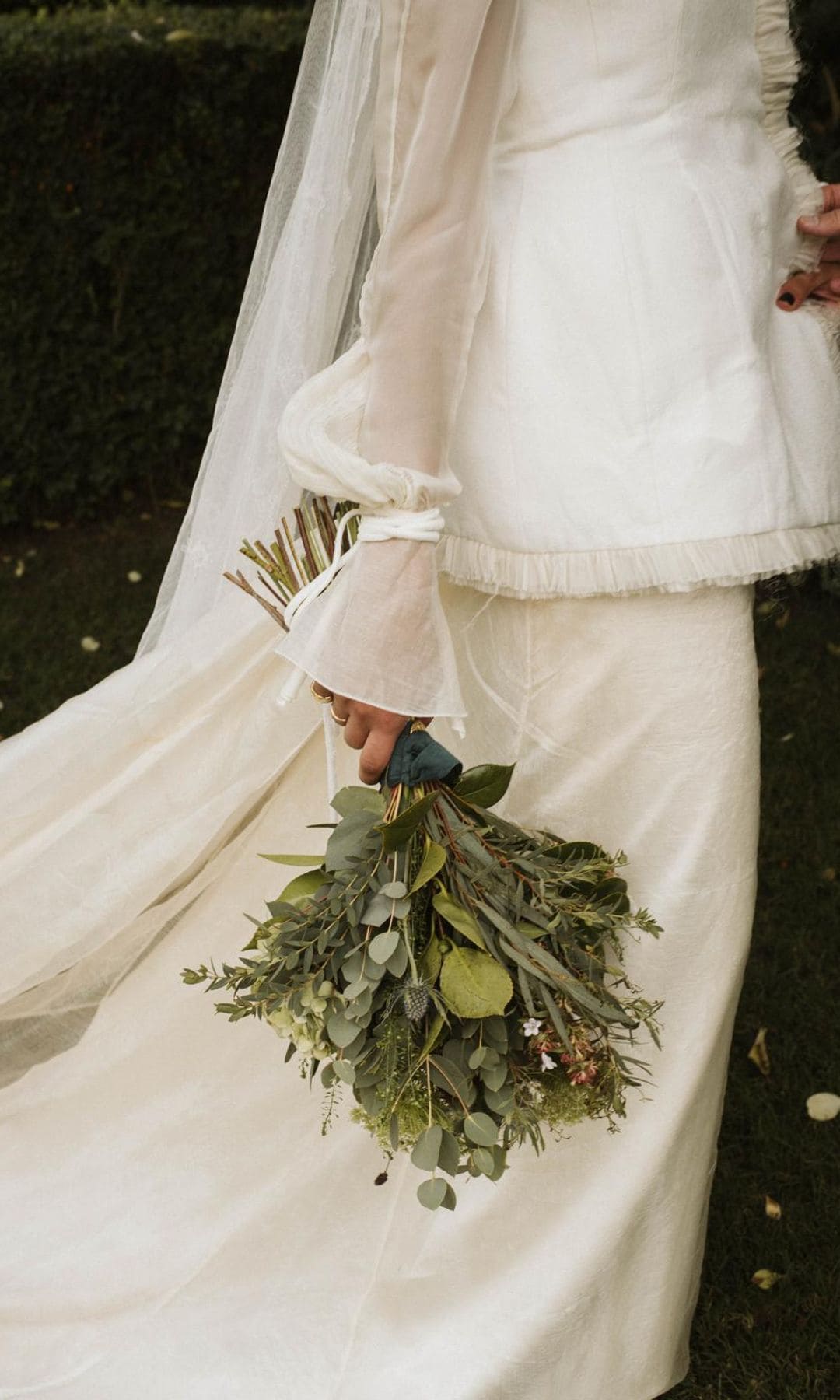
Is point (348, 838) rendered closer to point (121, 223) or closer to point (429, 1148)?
point (429, 1148)

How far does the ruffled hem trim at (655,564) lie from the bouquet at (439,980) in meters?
0.23

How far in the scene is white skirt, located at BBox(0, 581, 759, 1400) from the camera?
5.68ft

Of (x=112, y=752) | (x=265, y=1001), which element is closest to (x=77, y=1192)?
(x=112, y=752)

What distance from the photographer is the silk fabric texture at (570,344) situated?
1498 millimetres

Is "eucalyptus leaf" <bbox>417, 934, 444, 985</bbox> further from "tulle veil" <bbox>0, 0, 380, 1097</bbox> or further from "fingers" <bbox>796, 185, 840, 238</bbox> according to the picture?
"fingers" <bbox>796, 185, 840, 238</bbox>

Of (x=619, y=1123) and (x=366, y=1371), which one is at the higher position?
(x=619, y=1123)

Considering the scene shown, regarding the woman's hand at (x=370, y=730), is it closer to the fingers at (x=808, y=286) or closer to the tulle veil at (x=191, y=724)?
the tulle veil at (x=191, y=724)

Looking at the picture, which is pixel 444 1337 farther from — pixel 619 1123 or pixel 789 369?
pixel 789 369

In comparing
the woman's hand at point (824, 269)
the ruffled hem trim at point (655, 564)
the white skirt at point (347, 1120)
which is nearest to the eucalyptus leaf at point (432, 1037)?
the white skirt at point (347, 1120)

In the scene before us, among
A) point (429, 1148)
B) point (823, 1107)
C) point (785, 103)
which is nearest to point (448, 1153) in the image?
point (429, 1148)

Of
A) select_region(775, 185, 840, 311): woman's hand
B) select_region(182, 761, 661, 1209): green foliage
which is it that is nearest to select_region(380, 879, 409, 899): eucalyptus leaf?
select_region(182, 761, 661, 1209): green foliage

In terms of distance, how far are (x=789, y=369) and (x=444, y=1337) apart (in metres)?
1.35

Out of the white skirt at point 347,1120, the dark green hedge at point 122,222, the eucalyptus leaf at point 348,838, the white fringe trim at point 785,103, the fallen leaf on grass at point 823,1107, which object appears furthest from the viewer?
the dark green hedge at point 122,222

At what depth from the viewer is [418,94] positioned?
4.79 ft
